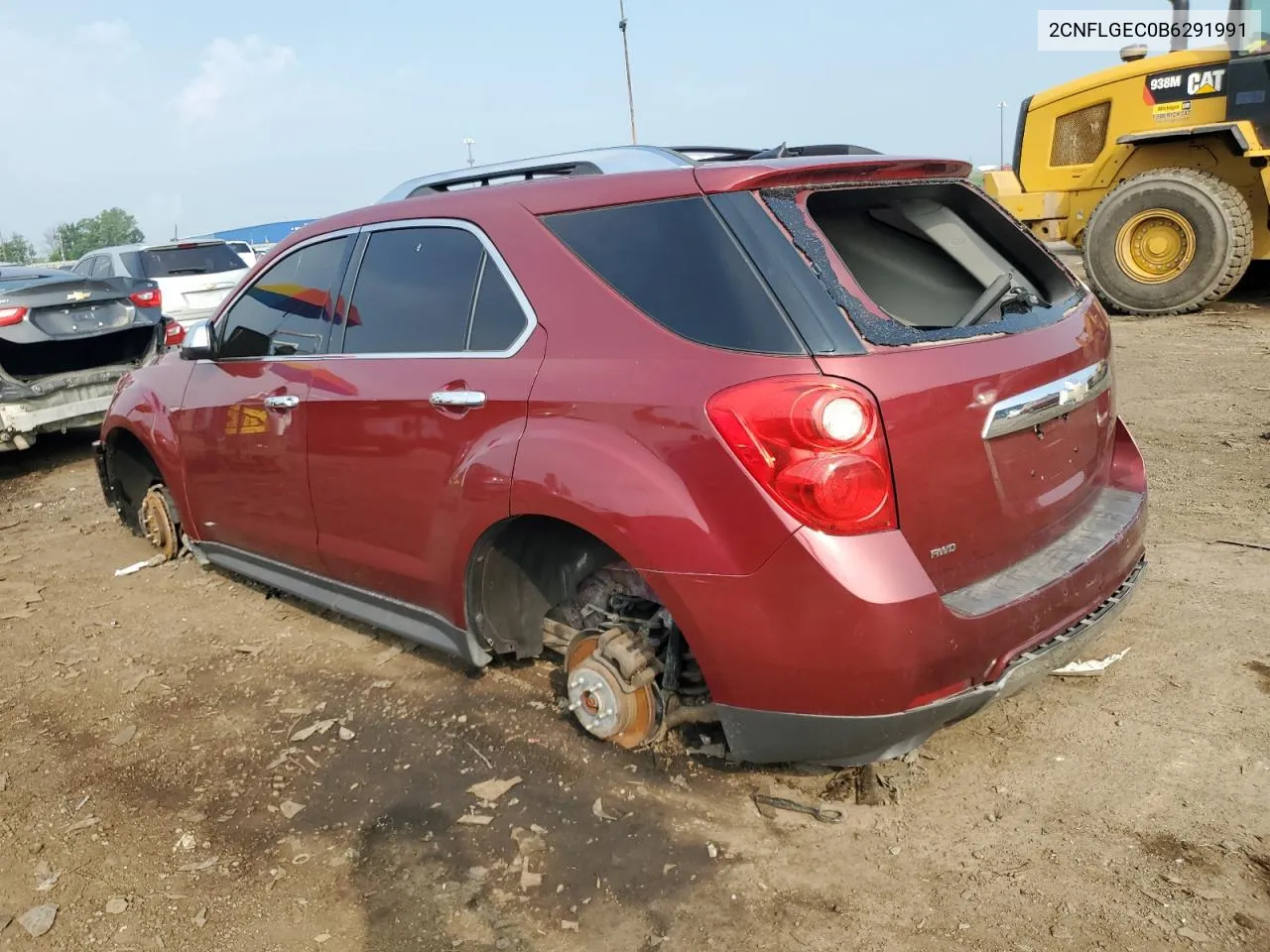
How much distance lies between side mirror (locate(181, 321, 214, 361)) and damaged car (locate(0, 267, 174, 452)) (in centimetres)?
363

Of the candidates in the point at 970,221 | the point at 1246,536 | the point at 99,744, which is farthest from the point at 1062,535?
the point at 99,744

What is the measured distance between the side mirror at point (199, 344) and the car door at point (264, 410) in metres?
0.03

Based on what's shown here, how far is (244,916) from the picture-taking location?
2473 mm

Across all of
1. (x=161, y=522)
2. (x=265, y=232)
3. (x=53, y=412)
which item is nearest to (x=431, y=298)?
(x=161, y=522)

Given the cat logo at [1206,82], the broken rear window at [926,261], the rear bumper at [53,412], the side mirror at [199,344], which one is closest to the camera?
the broken rear window at [926,261]

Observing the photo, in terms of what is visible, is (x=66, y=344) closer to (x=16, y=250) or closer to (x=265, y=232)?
(x=265, y=232)

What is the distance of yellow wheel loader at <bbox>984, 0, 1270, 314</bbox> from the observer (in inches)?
359

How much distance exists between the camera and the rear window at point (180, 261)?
1142cm

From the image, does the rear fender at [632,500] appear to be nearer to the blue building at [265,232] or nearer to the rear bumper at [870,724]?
the rear bumper at [870,724]

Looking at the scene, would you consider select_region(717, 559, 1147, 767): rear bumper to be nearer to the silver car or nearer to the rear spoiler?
the rear spoiler

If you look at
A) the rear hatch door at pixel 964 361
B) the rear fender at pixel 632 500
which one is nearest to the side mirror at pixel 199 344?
the rear fender at pixel 632 500

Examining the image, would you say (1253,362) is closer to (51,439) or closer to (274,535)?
(274,535)

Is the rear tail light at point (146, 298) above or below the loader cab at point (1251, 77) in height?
below

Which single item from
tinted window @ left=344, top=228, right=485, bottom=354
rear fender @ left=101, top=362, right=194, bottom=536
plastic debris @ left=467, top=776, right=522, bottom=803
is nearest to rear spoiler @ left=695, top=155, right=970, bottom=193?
→ tinted window @ left=344, top=228, right=485, bottom=354
